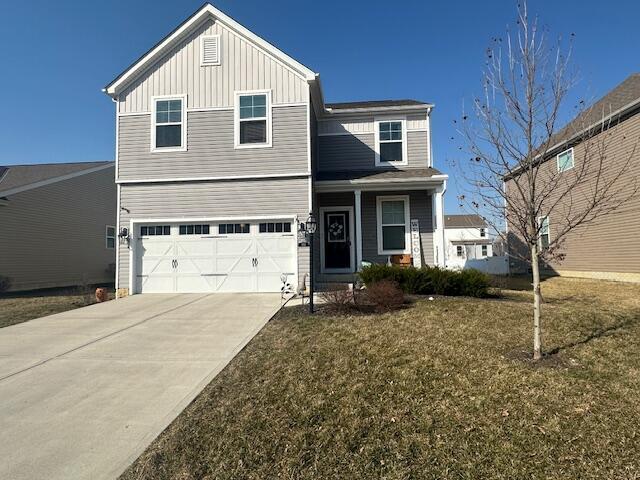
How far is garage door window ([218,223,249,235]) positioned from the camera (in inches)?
464

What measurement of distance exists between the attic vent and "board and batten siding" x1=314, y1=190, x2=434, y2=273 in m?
5.43

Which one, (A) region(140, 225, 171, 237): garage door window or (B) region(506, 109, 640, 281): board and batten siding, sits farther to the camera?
(A) region(140, 225, 171, 237): garage door window

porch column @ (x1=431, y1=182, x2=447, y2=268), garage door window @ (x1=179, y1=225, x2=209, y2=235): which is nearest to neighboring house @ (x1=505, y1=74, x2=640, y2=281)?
porch column @ (x1=431, y1=182, x2=447, y2=268)

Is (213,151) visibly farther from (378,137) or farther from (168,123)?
(378,137)

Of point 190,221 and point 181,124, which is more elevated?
point 181,124

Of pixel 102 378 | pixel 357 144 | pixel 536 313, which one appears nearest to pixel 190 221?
pixel 357 144

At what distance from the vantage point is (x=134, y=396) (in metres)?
4.60

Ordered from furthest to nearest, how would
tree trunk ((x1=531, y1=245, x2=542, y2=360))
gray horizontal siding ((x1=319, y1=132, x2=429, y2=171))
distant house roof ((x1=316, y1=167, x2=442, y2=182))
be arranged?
gray horizontal siding ((x1=319, y1=132, x2=429, y2=171)), distant house roof ((x1=316, y1=167, x2=442, y2=182)), tree trunk ((x1=531, y1=245, x2=542, y2=360))

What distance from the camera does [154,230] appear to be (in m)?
12.1

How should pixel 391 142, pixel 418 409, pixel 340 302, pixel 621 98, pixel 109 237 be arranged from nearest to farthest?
pixel 418 409
pixel 340 302
pixel 621 98
pixel 391 142
pixel 109 237

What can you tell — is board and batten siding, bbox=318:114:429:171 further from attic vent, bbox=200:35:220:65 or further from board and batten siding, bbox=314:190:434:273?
attic vent, bbox=200:35:220:65

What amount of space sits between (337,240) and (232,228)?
147 inches

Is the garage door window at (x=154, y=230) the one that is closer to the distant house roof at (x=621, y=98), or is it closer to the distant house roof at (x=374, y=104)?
the distant house roof at (x=374, y=104)

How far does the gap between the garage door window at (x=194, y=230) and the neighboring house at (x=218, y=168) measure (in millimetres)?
32
